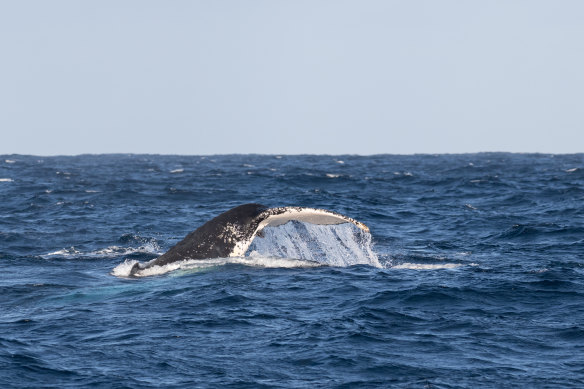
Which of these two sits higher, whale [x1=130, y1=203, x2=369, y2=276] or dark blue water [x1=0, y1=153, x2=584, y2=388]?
whale [x1=130, y1=203, x2=369, y2=276]

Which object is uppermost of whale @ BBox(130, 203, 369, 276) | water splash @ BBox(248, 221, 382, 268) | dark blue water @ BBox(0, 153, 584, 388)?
whale @ BBox(130, 203, 369, 276)

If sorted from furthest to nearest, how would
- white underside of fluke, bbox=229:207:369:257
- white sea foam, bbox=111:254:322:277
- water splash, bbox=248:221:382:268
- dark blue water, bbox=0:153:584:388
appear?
1. water splash, bbox=248:221:382:268
2. white sea foam, bbox=111:254:322:277
3. white underside of fluke, bbox=229:207:369:257
4. dark blue water, bbox=0:153:584:388

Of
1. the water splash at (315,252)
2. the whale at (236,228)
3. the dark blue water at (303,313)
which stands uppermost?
the whale at (236,228)

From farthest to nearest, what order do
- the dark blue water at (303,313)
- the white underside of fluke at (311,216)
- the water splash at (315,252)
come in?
the water splash at (315,252), the white underside of fluke at (311,216), the dark blue water at (303,313)

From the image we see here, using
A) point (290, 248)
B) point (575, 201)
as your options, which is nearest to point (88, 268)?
point (290, 248)

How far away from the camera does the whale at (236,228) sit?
14.5m

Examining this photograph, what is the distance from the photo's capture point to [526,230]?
23.9m

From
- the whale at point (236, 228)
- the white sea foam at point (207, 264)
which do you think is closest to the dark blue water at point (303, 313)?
the white sea foam at point (207, 264)

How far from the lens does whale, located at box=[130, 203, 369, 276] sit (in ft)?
47.5

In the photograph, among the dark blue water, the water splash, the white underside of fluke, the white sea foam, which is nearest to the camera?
the dark blue water

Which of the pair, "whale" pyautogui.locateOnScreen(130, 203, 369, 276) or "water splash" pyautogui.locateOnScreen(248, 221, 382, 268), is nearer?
"whale" pyautogui.locateOnScreen(130, 203, 369, 276)

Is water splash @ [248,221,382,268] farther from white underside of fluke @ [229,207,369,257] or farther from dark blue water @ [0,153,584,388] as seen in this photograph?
white underside of fluke @ [229,207,369,257]

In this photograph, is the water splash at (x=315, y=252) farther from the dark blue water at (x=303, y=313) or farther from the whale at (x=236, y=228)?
the whale at (x=236, y=228)

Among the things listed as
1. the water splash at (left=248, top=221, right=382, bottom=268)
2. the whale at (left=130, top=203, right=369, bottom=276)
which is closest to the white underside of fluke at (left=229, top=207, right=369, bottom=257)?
the whale at (left=130, top=203, right=369, bottom=276)
